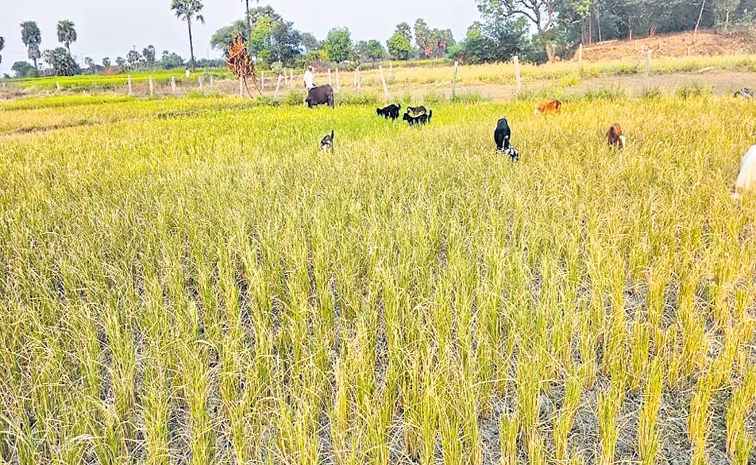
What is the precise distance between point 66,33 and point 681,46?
8227cm

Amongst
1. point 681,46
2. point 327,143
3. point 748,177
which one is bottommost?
point 748,177

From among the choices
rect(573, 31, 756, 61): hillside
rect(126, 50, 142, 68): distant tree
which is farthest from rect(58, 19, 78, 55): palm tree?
rect(573, 31, 756, 61): hillside

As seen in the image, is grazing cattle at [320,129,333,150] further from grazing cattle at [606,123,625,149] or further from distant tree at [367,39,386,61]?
distant tree at [367,39,386,61]

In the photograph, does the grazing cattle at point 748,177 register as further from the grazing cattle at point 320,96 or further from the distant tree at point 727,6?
the distant tree at point 727,6

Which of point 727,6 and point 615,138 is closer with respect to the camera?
point 615,138

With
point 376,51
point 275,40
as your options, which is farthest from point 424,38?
point 275,40

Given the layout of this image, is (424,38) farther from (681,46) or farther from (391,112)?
(391,112)

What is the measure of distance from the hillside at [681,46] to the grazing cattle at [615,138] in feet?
98.7

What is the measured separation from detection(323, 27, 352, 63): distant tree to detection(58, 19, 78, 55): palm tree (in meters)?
45.1

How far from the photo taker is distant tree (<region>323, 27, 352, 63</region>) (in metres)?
56.0

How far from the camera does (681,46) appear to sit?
35.7 meters

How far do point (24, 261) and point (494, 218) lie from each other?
2.87 metres

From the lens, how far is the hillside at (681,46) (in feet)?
108

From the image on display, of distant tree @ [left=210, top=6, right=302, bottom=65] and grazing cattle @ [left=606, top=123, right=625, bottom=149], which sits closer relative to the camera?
grazing cattle @ [left=606, top=123, right=625, bottom=149]
